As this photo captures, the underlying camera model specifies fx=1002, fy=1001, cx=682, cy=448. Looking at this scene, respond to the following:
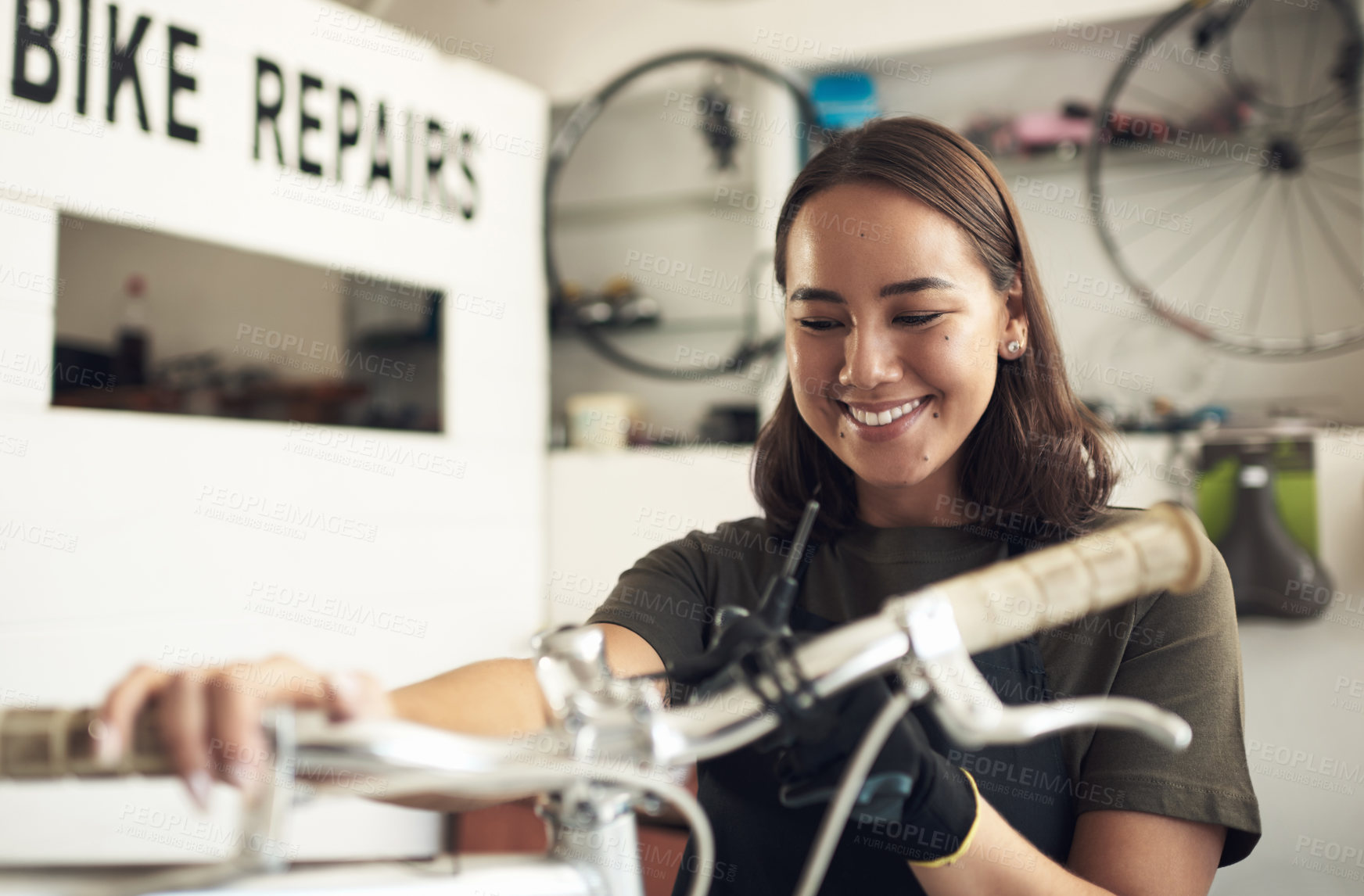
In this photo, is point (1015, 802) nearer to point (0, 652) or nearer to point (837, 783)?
point (837, 783)

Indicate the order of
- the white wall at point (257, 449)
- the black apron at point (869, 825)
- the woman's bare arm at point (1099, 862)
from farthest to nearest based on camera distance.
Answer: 1. the white wall at point (257, 449)
2. the black apron at point (869, 825)
3. the woman's bare arm at point (1099, 862)

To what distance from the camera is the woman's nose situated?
896mm

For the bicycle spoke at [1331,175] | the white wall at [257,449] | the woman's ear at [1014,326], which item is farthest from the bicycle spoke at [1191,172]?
the woman's ear at [1014,326]

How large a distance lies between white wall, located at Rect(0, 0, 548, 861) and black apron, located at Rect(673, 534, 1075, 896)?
1197 mm

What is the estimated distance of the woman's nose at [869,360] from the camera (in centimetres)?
90

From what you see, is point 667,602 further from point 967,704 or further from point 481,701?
point 967,704

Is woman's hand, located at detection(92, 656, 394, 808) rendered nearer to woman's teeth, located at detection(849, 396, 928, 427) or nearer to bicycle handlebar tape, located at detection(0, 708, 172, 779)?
bicycle handlebar tape, located at detection(0, 708, 172, 779)

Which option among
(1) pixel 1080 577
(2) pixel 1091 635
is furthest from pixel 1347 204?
(1) pixel 1080 577

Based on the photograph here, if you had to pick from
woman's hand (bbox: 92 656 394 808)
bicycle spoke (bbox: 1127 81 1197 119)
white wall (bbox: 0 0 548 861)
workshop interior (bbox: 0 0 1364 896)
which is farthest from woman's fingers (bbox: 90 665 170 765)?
bicycle spoke (bbox: 1127 81 1197 119)

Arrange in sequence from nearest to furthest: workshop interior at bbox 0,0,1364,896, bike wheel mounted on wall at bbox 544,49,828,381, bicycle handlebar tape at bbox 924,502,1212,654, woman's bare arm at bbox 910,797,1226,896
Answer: bicycle handlebar tape at bbox 924,502,1212,654
woman's bare arm at bbox 910,797,1226,896
workshop interior at bbox 0,0,1364,896
bike wheel mounted on wall at bbox 544,49,828,381

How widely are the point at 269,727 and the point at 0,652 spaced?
1.38m

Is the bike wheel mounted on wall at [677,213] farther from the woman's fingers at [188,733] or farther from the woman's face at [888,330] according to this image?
the woman's fingers at [188,733]

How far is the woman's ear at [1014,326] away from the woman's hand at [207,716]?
757mm

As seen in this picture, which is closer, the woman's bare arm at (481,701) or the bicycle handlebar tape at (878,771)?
the bicycle handlebar tape at (878,771)
